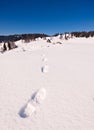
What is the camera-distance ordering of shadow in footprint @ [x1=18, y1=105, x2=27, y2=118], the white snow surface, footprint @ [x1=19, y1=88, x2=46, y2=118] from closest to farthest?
the white snow surface, shadow in footprint @ [x1=18, y1=105, x2=27, y2=118], footprint @ [x1=19, y1=88, x2=46, y2=118]

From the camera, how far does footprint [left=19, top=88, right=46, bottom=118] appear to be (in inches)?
365

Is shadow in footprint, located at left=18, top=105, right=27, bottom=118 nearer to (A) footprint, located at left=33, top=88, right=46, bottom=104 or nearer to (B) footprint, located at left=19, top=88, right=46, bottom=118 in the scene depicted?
(B) footprint, located at left=19, top=88, right=46, bottom=118

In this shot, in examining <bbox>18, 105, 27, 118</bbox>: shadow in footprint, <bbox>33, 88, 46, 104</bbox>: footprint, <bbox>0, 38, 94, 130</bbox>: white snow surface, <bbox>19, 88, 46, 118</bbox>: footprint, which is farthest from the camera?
<bbox>33, 88, 46, 104</bbox>: footprint

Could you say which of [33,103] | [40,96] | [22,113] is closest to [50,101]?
[40,96]

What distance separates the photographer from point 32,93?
460 inches

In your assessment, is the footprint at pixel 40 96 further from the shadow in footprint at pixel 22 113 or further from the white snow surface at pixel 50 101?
the shadow in footprint at pixel 22 113

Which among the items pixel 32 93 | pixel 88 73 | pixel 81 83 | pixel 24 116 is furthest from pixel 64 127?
pixel 88 73

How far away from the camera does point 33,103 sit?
1023 centimetres

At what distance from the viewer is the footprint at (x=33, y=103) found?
30.4 feet

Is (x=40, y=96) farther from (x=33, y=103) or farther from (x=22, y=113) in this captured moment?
(x=22, y=113)

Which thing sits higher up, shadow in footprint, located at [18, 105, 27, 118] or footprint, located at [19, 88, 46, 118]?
footprint, located at [19, 88, 46, 118]

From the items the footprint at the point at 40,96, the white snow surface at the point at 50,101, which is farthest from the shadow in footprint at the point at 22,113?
the footprint at the point at 40,96

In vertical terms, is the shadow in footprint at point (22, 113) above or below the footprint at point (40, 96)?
below

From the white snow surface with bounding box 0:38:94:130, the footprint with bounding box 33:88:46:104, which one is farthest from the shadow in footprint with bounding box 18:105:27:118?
the footprint with bounding box 33:88:46:104
